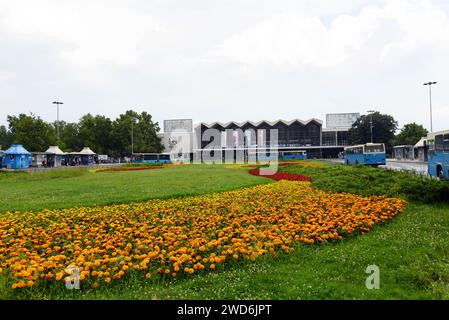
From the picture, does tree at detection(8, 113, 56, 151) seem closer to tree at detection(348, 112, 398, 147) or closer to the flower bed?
the flower bed

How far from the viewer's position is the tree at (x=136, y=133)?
68.5 m

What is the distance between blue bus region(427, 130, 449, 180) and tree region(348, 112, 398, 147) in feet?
185

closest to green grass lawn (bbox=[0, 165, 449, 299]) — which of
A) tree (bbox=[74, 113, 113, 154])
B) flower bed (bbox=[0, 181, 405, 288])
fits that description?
flower bed (bbox=[0, 181, 405, 288])

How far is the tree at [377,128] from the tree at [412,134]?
5777mm

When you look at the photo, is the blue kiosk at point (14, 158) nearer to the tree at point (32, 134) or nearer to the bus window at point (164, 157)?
the tree at point (32, 134)

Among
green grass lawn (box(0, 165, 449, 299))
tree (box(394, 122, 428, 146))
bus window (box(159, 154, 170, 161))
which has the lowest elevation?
green grass lawn (box(0, 165, 449, 299))

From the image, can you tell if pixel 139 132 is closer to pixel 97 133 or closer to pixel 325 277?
pixel 97 133

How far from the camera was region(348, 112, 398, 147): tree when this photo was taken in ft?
233

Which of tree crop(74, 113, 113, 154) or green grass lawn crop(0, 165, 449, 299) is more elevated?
tree crop(74, 113, 113, 154)

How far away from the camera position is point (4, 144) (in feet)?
283

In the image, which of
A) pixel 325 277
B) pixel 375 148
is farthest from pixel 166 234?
pixel 375 148
